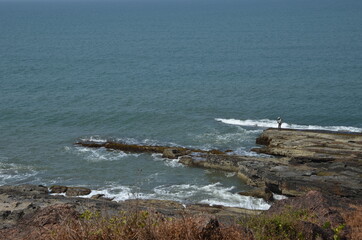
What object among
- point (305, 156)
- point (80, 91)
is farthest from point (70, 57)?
point (305, 156)

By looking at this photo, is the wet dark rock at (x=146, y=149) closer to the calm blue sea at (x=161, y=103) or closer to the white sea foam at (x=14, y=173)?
the calm blue sea at (x=161, y=103)

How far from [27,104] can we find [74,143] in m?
16.7

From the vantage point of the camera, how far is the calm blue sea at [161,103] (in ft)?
139

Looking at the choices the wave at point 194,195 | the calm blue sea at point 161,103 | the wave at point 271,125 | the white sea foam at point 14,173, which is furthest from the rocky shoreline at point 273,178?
the wave at point 271,125

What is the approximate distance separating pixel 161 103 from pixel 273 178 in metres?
28.8

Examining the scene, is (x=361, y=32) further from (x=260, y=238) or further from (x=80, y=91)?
(x=260, y=238)

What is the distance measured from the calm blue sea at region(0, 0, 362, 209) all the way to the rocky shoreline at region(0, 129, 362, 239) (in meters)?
1.41

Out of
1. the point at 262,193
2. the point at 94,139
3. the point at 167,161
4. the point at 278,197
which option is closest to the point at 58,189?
the point at 167,161

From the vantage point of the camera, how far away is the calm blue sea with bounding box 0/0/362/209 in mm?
42344

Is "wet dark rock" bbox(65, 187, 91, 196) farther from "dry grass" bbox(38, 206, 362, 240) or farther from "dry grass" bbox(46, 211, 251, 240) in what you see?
"dry grass" bbox(46, 211, 251, 240)

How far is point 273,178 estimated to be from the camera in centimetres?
3738

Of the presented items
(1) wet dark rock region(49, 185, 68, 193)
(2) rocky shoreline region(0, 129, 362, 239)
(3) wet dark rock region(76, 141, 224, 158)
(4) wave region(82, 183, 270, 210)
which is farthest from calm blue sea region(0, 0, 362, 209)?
(1) wet dark rock region(49, 185, 68, 193)

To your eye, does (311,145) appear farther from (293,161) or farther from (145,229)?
(145,229)

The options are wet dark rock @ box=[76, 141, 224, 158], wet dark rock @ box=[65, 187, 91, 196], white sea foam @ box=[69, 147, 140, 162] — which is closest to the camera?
wet dark rock @ box=[65, 187, 91, 196]
